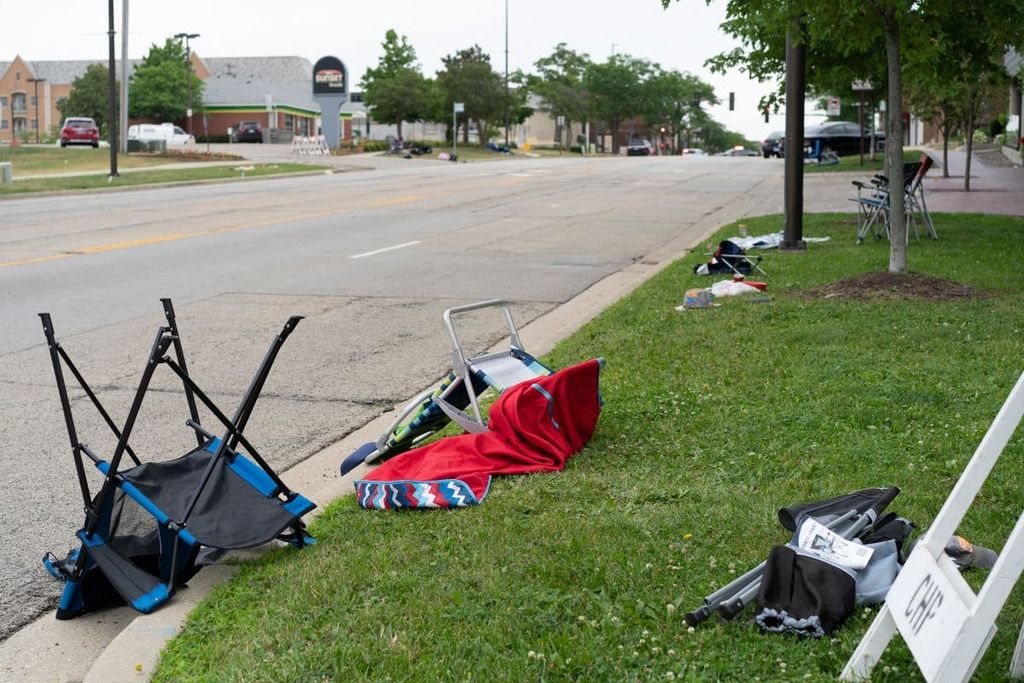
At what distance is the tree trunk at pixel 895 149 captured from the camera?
1071 centimetres

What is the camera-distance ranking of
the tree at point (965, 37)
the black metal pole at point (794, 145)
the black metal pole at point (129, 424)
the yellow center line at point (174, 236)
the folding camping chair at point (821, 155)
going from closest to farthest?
the black metal pole at point (129, 424), the tree at point (965, 37), the black metal pole at point (794, 145), the yellow center line at point (174, 236), the folding camping chair at point (821, 155)

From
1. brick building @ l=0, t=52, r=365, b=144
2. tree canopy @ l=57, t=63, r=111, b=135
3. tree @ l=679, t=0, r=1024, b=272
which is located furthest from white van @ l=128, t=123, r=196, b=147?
tree @ l=679, t=0, r=1024, b=272

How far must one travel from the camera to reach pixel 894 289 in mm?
10406

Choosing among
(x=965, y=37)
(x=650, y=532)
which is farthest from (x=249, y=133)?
(x=650, y=532)

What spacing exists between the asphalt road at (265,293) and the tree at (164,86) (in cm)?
6277

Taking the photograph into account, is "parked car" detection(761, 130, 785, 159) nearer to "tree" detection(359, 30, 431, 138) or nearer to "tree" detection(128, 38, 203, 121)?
"tree" detection(359, 30, 431, 138)

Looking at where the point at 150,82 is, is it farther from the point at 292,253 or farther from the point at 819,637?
the point at 819,637

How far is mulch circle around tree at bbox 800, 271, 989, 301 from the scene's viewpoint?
1019 cm

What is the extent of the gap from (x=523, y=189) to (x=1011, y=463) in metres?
27.5

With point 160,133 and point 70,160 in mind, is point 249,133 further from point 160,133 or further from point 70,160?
point 70,160

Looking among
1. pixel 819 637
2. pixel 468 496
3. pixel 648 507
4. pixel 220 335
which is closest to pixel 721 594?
pixel 819 637

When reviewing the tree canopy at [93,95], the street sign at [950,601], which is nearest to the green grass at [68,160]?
the tree canopy at [93,95]

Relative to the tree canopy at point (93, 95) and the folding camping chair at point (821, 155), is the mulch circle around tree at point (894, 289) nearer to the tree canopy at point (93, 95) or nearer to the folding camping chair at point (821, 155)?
the folding camping chair at point (821, 155)

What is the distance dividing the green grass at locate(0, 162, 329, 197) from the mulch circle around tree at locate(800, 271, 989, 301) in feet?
79.0
